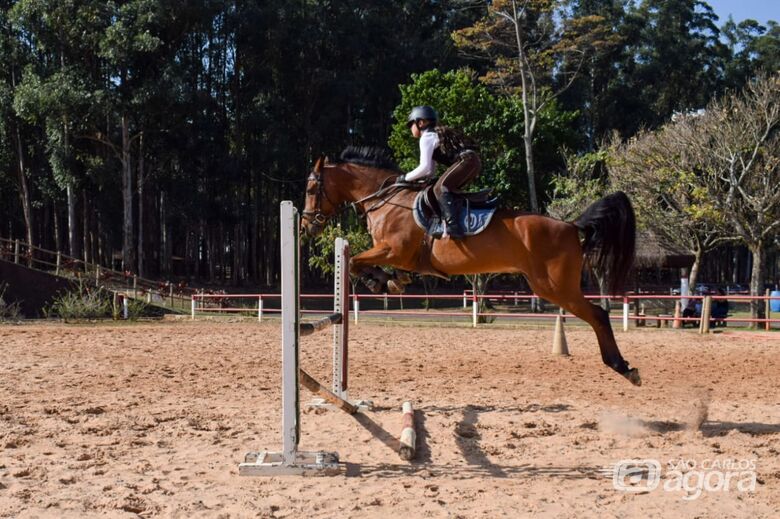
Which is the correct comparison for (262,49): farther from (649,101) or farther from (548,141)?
(649,101)

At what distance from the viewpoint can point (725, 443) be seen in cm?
612

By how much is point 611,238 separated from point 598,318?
33.4 inches

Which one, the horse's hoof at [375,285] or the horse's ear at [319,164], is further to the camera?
the horse's ear at [319,164]

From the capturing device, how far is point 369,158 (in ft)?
26.4

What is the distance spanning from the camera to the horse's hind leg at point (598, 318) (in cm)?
694

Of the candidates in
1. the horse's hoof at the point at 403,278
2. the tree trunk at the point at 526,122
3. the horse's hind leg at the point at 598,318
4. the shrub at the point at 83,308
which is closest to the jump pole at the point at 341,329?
the horse's hoof at the point at 403,278

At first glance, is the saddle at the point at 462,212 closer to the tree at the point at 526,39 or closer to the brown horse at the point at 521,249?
the brown horse at the point at 521,249

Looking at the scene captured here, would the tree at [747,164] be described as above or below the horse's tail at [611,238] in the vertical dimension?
above

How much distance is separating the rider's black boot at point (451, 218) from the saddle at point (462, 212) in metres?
0.05

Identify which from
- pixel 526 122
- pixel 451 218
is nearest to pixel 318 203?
pixel 451 218

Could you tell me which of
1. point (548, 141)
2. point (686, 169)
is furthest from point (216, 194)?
point (686, 169)

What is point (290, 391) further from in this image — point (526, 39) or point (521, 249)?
point (526, 39)

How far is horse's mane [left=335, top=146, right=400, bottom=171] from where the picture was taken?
7996mm

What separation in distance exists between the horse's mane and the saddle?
871 millimetres
